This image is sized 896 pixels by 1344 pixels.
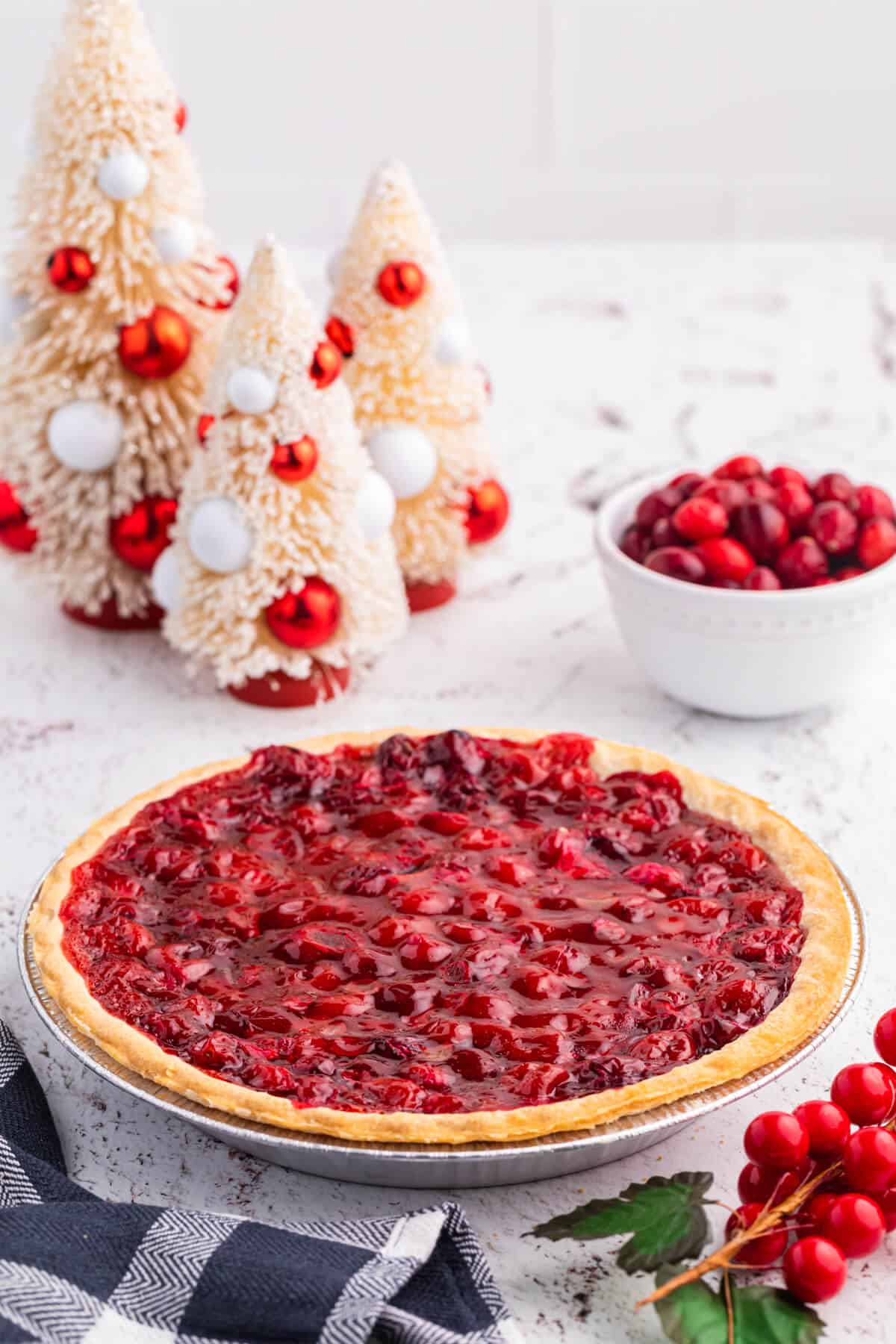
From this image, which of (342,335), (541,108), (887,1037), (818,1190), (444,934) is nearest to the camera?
(818,1190)

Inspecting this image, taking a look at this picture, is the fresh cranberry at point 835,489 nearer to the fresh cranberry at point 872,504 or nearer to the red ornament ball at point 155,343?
the fresh cranberry at point 872,504

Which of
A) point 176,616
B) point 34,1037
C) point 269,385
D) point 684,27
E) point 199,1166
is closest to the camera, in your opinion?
point 199,1166

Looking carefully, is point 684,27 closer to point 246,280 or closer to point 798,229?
point 798,229

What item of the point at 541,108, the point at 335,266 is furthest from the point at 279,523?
the point at 541,108

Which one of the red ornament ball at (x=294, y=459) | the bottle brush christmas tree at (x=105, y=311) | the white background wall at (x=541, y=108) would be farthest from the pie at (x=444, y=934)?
the white background wall at (x=541, y=108)

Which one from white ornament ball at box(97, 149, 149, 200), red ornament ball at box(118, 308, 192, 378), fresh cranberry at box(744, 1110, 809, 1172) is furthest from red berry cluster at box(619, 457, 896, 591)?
fresh cranberry at box(744, 1110, 809, 1172)

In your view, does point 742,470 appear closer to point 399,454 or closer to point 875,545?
point 875,545

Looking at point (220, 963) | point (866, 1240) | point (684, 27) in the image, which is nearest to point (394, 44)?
point (684, 27)
